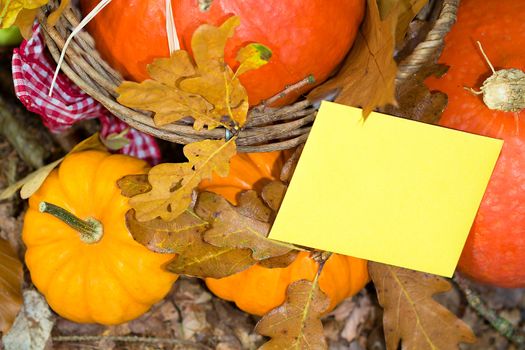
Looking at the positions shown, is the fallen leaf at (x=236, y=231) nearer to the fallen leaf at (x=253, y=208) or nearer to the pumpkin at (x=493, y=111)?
the fallen leaf at (x=253, y=208)

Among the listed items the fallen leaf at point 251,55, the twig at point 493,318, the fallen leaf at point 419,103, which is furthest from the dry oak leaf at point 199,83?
the twig at point 493,318

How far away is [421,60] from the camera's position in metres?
0.89

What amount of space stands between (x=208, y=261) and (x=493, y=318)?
0.65 meters

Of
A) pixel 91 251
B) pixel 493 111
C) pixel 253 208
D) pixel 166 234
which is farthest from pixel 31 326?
pixel 493 111

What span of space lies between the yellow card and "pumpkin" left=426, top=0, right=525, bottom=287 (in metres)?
0.11

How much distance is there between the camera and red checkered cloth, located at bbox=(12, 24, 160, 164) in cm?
105

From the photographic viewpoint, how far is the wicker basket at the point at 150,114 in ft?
3.00

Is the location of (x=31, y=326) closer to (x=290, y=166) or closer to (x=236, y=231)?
(x=236, y=231)

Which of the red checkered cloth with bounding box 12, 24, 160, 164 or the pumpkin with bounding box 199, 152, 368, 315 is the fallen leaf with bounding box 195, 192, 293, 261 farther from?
the red checkered cloth with bounding box 12, 24, 160, 164

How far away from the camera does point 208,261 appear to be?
103cm

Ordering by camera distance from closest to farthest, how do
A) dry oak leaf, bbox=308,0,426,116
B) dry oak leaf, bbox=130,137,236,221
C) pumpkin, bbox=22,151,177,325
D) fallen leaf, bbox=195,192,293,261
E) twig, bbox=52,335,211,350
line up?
dry oak leaf, bbox=308,0,426,116 → dry oak leaf, bbox=130,137,236,221 → fallen leaf, bbox=195,192,293,261 → pumpkin, bbox=22,151,177,325 → twig, bbox=52,335,211,350

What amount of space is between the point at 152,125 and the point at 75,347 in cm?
54

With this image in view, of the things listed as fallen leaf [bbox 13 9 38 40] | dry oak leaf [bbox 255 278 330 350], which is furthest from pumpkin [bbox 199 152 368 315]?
fallen leaf [bbox 13 9 38 40]

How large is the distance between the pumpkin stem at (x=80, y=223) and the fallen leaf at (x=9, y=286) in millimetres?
170
